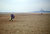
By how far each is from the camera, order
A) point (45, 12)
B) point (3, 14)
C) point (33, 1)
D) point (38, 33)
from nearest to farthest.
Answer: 1. point (38, 33)
2. point (33, 1)
3. point (45, 12)
4. point (3, 14)

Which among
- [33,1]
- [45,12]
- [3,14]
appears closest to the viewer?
[33,1]

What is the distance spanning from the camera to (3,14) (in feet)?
9.61

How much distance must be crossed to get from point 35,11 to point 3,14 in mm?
1093

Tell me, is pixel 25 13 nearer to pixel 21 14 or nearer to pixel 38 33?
pixel 21 14

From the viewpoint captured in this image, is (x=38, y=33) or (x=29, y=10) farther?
(x=29, y=10)

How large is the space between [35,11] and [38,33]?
1.24 meters

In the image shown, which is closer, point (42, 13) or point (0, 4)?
point (0, 4)

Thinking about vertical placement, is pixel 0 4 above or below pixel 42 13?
above

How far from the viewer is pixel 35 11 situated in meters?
2.67

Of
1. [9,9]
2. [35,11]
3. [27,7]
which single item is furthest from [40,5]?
[9,9]

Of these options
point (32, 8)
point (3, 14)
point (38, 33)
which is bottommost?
point (38, 33)

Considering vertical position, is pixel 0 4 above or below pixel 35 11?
above

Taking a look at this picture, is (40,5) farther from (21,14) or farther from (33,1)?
(21,14)

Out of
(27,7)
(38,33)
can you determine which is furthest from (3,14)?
(38,33)
